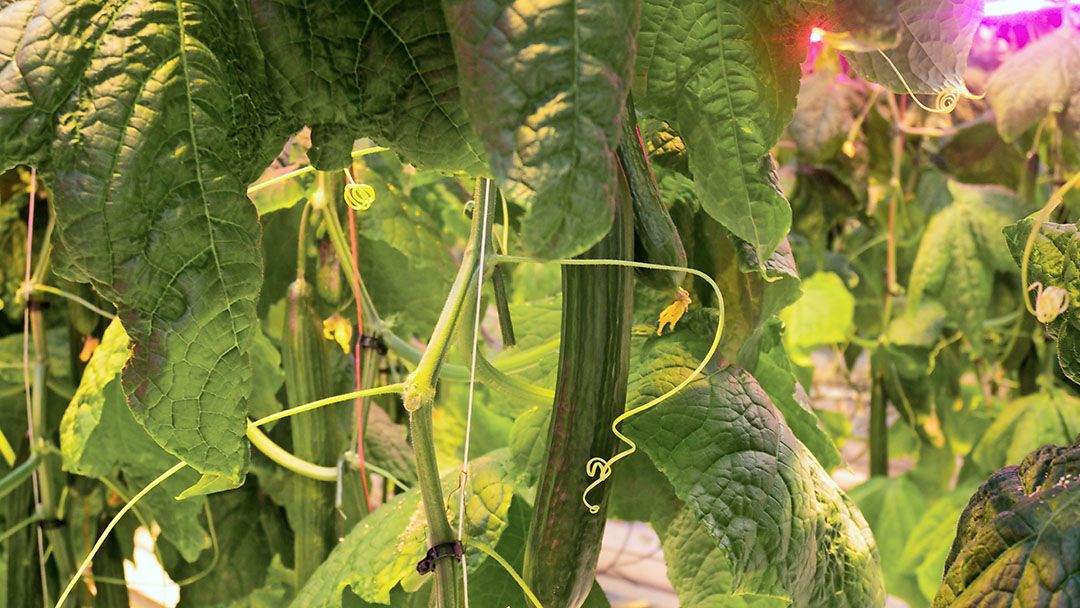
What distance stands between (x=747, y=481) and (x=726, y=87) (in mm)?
219

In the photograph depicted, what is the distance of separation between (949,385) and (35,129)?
1633 millimetres

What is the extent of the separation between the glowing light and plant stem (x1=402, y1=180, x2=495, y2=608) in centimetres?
30

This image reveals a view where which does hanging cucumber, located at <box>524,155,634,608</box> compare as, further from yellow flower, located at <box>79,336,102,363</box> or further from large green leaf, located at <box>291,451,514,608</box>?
yellow flower, located at <box>79,336,102,363</box>

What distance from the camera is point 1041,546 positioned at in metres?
0.42

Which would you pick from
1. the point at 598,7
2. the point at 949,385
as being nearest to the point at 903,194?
the point at 949,385

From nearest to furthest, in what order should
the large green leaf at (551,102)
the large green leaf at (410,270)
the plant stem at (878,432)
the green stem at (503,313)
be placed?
the large green leaf at (551,102) → the green stem at (503,313) → the large green leaf at (410,270) → the plant stem at (878,432)

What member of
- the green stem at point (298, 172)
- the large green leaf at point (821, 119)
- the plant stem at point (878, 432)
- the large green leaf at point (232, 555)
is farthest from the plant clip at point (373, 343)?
the plant stem at point (878, 432)

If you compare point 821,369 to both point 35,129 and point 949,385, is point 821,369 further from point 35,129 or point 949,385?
point 35,129

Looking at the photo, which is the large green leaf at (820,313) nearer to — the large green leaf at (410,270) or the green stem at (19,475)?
the large green leaf at (410,270)

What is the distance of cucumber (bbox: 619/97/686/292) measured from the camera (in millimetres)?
478

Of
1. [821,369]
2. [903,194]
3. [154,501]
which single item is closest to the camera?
[154,501]

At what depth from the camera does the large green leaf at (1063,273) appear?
1.56ft

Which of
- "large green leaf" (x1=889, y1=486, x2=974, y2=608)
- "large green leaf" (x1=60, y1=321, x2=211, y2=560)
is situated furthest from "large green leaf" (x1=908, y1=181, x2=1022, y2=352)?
"large green leaf" (x1=60, y1=321, x2=211, y2=560)

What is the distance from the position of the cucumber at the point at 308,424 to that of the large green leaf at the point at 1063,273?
1.63ft
